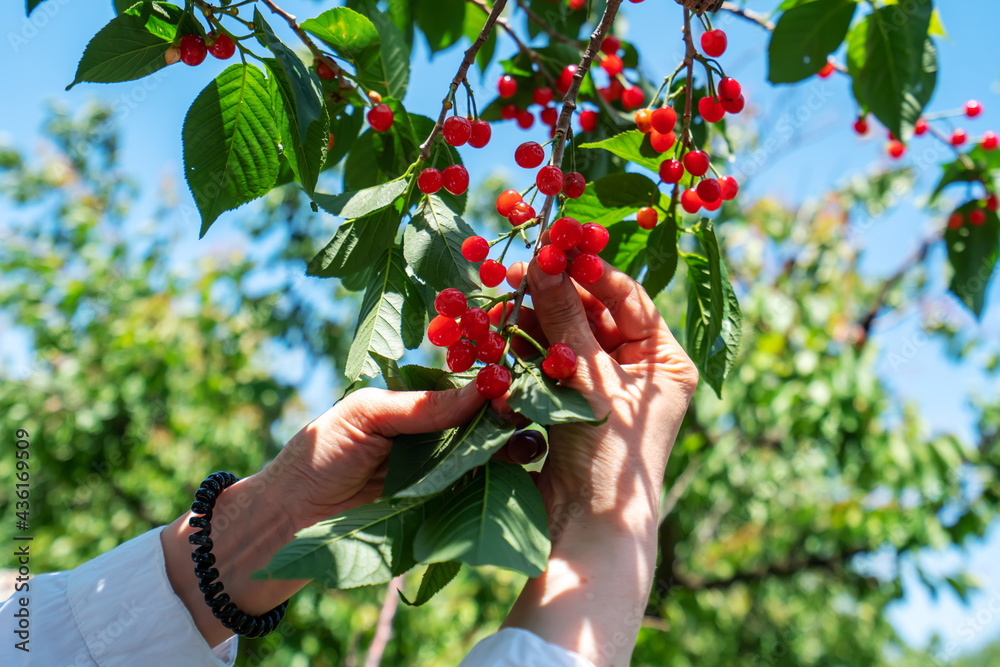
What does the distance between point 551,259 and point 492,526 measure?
0.44m

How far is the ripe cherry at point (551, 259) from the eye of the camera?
1.01 metres

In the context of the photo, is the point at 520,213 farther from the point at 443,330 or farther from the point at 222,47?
the point at 222,47

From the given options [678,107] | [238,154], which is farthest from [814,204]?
[238,154]

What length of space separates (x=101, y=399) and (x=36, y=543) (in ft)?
4.33

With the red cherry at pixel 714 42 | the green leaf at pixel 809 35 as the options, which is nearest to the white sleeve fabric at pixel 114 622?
the red cherry at pixel 714 42

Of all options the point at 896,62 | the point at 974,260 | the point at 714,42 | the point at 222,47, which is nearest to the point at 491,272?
the point at 222,47

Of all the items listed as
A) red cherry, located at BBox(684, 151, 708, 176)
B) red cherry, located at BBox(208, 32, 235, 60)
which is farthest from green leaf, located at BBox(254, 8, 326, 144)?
red cherry, located at BBox(684, 151, 708, 176)

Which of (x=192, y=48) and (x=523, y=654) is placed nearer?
(x=523, y=654)

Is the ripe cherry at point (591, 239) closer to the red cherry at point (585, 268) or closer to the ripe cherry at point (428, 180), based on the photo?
the red cherry at point (585, 268)

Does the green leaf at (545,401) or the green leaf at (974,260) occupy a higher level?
the green leaf at (545,401)

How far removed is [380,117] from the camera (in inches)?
50.6

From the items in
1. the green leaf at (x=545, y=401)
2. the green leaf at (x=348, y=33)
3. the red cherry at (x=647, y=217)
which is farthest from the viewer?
the red cherry at (x=647, y=217)

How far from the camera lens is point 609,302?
3.99 ft

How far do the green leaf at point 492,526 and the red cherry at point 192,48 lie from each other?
827 millimetres
